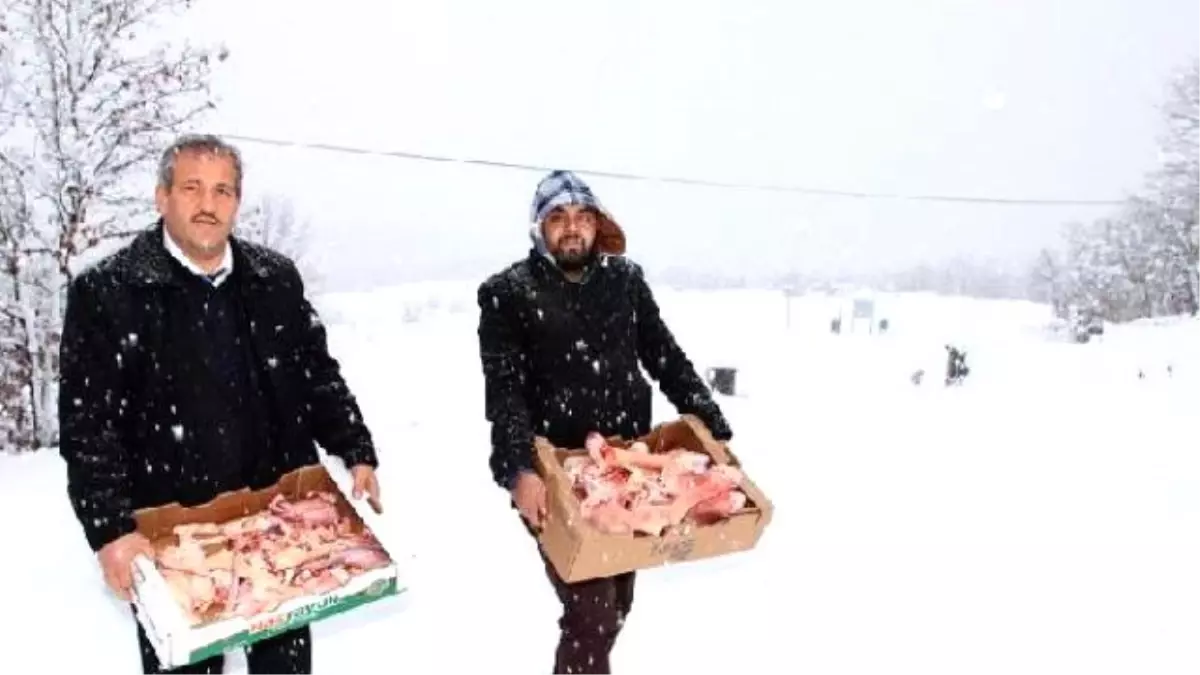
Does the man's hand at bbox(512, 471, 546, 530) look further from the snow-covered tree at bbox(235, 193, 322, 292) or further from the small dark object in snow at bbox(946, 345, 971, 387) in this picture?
the snow-covered tree at bbox(235, 193, 322, 292)

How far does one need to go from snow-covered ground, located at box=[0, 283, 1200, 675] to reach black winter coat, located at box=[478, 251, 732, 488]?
0.60 metres

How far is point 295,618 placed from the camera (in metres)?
2.47

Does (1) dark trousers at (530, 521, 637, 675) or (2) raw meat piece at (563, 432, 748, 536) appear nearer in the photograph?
(2) raw meat piece at (563, 432, 748, 536)

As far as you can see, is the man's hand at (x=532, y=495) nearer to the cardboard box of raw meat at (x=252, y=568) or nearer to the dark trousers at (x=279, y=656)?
the cardboard box of raw meat at (x=252, y=568)

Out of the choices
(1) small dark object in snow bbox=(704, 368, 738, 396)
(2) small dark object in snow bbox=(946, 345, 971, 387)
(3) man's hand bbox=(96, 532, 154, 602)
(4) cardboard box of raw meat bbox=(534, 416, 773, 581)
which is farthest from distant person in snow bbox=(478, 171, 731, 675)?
(2) small dark object in snow bbox=(946, 345, 971, 387)

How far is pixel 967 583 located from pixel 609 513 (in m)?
3.24

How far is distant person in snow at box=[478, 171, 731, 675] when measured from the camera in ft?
10.7

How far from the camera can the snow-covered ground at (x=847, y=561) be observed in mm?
4492

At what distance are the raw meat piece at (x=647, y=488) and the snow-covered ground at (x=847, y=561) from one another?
22.5 inches

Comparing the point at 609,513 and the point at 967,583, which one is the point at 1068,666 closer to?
the point at 967,583

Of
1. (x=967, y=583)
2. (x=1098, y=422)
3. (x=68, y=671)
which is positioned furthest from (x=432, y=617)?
(x=1098, y=422)

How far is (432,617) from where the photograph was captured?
4918 mm

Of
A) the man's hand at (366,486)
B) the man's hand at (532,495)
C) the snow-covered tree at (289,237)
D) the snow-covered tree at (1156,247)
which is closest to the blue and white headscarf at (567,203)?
the man's hand at (532,495)

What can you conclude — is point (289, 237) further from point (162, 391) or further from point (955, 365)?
point (162, 391)
